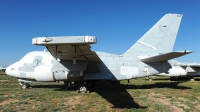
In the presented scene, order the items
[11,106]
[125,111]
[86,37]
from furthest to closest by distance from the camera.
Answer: [11,106] < [125,111] < [86,37]

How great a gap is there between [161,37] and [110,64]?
4.48 meters

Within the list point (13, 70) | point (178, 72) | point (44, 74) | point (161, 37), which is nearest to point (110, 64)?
point (161, 37)

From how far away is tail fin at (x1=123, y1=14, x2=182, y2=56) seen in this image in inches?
548

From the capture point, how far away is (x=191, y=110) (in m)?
7.96

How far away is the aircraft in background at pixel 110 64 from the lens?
484 inches

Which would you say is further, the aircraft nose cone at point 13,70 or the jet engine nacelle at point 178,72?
the jet engine nacelle at point 178,72

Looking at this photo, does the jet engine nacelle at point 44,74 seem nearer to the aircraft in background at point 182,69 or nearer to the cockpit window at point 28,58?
the cockpit window at point 28,58

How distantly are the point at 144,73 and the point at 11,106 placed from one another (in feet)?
29.5

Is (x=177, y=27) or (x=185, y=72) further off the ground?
(x=177, y=27)

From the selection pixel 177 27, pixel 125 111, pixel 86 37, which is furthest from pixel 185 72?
pixel 86 37

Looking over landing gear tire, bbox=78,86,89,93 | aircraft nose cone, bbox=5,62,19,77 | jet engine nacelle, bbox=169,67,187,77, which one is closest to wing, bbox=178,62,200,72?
jet engine nacelle, bbox=169,67,187,77

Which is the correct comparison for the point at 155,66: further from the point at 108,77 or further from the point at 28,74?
the point at 28,74

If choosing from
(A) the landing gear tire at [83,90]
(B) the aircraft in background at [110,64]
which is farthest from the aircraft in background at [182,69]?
(A) the landing gear tire at [83,90]

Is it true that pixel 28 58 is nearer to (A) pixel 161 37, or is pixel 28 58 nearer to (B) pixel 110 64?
(B) pixel 110 64
